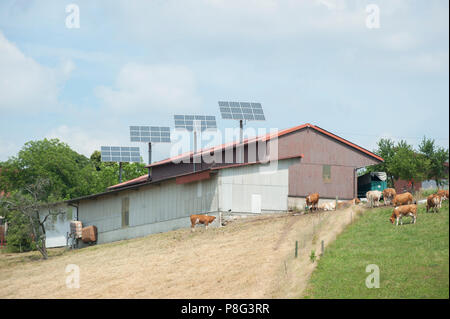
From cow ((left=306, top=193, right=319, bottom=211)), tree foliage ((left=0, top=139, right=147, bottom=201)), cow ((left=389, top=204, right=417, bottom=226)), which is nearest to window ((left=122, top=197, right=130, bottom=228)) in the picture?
cow ((left=306, top=193, right=319, bottom=211))

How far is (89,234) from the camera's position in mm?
50188

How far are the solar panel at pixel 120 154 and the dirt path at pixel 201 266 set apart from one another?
19.8m

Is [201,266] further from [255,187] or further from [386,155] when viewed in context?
[386,155]

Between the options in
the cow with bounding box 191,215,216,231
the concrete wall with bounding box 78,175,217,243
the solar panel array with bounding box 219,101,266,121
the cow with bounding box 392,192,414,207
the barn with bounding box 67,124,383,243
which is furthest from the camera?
the solar panel array with bounding box 219,101,266,121

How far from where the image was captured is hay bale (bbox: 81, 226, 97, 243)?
165 ft

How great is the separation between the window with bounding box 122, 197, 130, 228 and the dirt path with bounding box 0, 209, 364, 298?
6867mm

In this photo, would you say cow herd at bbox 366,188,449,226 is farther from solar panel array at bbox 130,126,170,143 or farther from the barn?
solar panel array at bbox 130,126,170,143

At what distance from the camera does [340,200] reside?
1766 inches

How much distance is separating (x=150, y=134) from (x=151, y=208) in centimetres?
1264

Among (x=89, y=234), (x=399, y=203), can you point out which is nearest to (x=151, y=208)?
(x=89, y=234)

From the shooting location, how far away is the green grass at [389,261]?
21750 mm

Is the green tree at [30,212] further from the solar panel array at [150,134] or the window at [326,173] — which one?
the window at [326,173]
